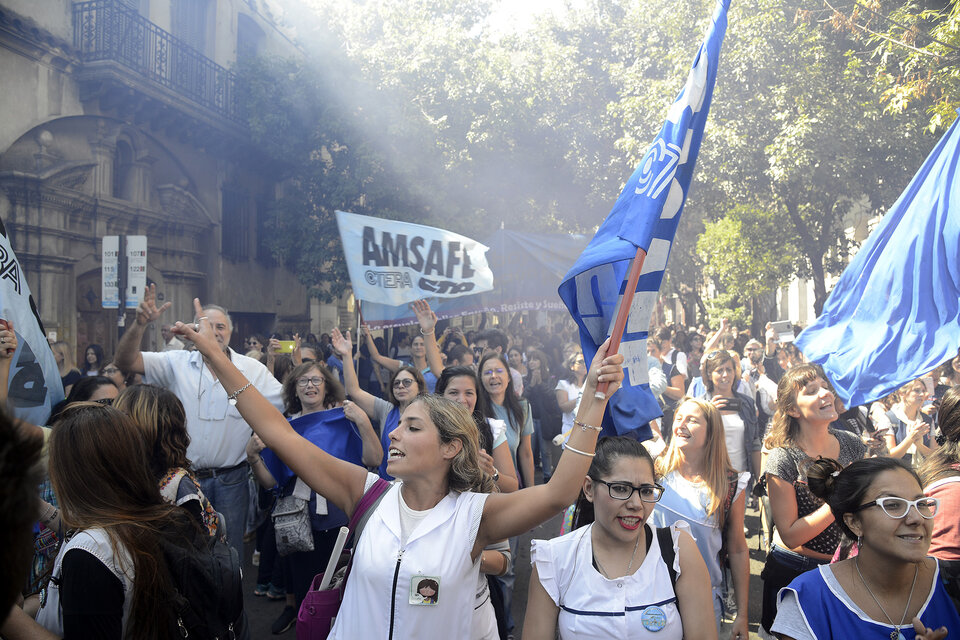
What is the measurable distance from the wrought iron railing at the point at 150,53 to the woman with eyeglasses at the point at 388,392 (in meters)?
11.5

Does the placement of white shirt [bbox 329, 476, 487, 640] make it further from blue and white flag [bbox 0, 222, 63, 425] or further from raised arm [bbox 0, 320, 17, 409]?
blue and white flag [bbox 0, 222, 63, 425]

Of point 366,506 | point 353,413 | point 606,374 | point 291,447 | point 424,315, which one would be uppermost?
point 424,315

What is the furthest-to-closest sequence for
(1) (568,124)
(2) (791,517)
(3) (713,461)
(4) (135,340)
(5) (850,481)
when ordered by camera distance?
1. (1) (568,124)
2. (4) (135,340)
3. (3) (713,461)
4. (2) (791,517)
5. (5) (850,481)

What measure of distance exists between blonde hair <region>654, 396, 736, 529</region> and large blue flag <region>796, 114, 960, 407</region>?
1264 millimetres

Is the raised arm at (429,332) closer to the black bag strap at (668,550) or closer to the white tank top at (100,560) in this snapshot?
the black bag strap at (668,550)

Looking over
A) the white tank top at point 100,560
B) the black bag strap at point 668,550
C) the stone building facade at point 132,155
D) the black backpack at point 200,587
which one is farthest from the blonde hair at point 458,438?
the stone building facade at point 132,155

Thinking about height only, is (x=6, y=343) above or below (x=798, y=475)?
above

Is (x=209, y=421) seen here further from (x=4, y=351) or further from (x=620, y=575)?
(x=620, y=575)

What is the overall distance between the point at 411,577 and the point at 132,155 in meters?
15.4

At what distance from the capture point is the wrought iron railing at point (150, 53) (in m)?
13.4

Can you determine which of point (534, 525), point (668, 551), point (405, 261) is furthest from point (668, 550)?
point (405, 261)

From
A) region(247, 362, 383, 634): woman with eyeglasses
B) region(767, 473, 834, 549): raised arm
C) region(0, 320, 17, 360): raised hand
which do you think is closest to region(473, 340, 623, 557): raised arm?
region(767, 473, 834, 549): raised arm

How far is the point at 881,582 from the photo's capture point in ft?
7.42

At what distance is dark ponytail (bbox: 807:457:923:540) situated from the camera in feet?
7.75
